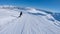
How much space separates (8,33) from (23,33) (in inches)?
54.6

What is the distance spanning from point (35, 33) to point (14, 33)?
2.07 meters

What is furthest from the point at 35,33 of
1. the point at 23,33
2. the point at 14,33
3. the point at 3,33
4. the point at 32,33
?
the point at 3,33

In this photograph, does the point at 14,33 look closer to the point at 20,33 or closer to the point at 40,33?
the point at 20,33

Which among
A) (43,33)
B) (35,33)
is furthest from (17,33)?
(43,33)

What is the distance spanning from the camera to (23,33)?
11.6 metres

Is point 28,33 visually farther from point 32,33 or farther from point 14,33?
point 14,33

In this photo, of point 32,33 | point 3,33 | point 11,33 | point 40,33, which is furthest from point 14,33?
point 40,33

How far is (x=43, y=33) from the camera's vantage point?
12.3m

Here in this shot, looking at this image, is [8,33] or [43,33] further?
[43,33]

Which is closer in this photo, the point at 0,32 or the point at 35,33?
the point at 0,32

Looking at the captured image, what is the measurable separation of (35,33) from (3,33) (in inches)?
120

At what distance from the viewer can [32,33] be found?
1195 centimetres

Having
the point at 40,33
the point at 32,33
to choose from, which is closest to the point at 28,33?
the point at 32,33

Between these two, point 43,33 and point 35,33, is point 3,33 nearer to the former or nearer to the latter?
point 35,33
